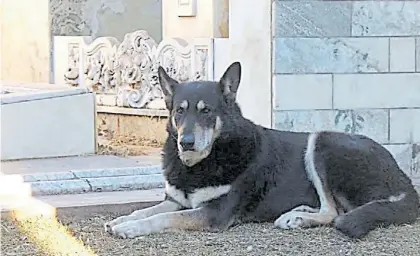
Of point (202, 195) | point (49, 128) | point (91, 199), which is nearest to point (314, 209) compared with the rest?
point (202, 195)

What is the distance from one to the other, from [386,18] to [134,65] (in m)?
2.85

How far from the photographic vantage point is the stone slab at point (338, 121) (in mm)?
7742

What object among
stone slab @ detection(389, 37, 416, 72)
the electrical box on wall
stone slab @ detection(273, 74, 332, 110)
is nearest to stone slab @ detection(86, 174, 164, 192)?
stone slab @ detection(273, 74, 332, 110)

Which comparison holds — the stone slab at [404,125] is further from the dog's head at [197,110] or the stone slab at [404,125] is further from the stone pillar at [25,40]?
the stone pillar at [25,40]

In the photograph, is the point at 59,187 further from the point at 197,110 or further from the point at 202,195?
the point at 197,110

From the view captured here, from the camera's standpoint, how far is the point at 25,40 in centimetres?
1177

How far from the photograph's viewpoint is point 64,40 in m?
10.4

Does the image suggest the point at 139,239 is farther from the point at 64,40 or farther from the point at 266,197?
the point at 64,40

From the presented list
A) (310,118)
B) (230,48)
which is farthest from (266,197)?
(230,48)

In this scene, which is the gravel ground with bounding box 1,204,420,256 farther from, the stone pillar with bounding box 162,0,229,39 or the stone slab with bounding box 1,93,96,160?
the stone pillar with bounding box 162,0,229,39

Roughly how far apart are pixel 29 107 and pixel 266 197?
2.87 m

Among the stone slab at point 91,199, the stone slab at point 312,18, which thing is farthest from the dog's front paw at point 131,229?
the stone slab at point 312,18

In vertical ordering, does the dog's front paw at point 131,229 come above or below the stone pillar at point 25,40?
below

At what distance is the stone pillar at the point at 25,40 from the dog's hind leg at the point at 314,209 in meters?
5.56
